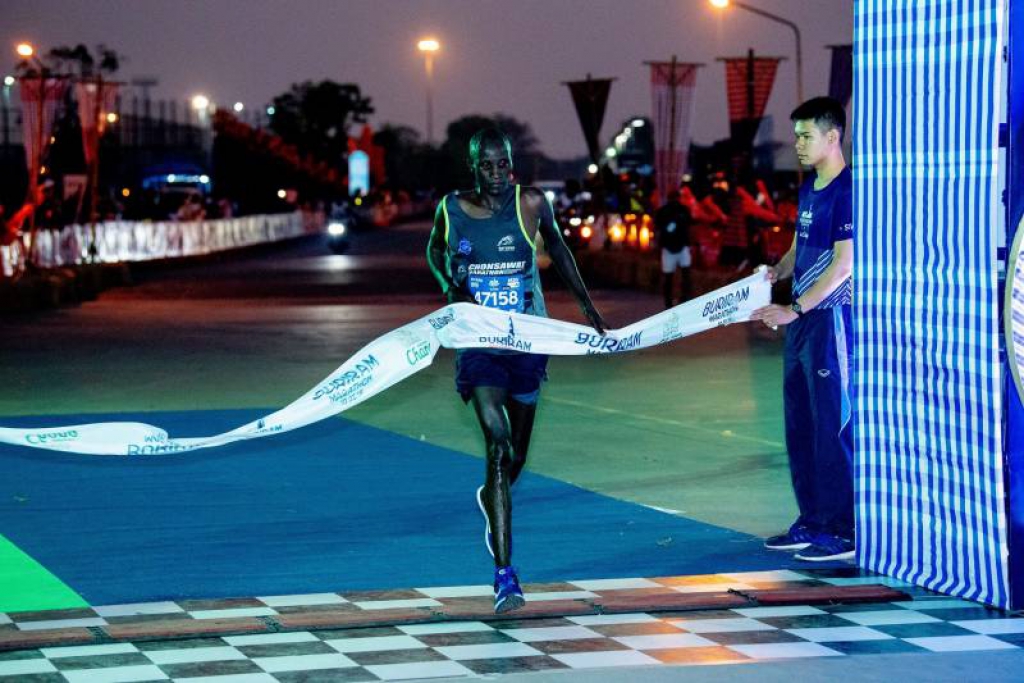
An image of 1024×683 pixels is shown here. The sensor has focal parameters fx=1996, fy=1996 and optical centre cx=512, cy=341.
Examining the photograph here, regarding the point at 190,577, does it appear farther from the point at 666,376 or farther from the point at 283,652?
the point at 666,376

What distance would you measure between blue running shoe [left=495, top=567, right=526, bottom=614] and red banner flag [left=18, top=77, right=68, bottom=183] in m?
23.1

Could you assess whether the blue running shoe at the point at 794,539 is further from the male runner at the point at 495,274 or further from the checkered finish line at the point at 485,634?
the male runner at the point at 495,274

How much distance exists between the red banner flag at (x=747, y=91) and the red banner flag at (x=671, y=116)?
73 centimetres

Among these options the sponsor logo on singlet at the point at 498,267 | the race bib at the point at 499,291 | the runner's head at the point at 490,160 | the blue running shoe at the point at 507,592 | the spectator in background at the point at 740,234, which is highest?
the runner's head at the point at 490,160

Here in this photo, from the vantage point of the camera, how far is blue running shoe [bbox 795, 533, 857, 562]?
8.52 meters

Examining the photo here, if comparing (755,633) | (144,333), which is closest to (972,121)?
(755,633)

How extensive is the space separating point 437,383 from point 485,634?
31.7ft

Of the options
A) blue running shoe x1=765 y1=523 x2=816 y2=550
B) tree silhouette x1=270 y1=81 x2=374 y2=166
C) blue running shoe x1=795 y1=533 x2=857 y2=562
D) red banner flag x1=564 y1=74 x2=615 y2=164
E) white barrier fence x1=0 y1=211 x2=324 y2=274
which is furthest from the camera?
tree silhouette x1=270 y1=81 x2=374 y2=166

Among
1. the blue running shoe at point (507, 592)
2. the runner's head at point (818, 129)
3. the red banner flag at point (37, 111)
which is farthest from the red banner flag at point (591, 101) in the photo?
the blue running shoe at point (507, 592)

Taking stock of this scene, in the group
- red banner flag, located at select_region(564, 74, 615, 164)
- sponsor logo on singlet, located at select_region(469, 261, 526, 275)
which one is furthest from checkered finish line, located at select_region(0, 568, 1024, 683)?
red banner flag, located at select_region(564, 74, 615, 164)

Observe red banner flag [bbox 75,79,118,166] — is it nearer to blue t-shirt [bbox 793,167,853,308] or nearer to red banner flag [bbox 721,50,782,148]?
red banner flag [bbox 721,50,782,148]

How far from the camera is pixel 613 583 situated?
8023mm

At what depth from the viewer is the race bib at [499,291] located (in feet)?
25.8

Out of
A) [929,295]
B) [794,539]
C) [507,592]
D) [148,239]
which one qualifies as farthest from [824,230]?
[148,239]
